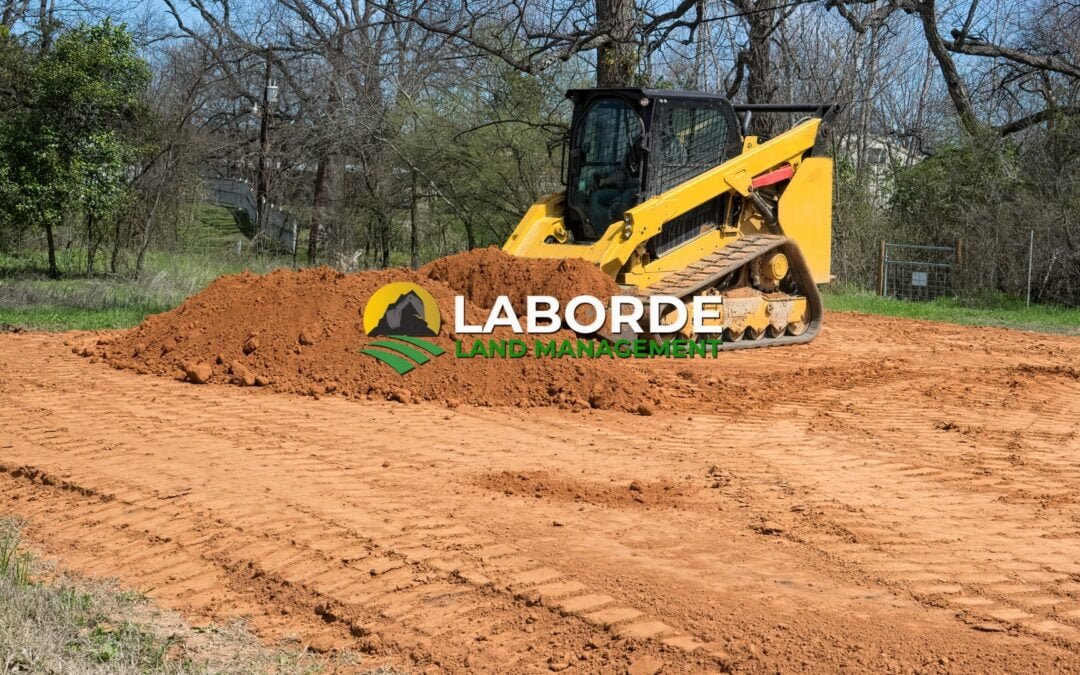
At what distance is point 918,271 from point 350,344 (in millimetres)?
15555

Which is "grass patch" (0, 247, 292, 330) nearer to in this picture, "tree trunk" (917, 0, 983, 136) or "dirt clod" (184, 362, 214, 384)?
"dirt clod" (184, 362, 214, 384)

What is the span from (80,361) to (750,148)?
26.2 feet

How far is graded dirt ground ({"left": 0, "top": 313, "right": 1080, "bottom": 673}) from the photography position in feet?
15.0

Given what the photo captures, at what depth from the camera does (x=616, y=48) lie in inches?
659

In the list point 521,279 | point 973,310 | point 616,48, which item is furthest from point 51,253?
point 973,310

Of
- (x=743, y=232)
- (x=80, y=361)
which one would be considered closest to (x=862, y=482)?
(x=743, y=232)

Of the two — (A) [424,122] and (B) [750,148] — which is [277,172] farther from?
(B) [750,148]

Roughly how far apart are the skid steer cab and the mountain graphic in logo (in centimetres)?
203

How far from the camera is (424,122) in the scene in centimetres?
2162

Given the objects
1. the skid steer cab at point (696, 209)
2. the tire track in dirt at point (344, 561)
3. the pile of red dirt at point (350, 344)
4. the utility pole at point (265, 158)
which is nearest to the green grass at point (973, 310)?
the skid steer cab at point (696, 209)

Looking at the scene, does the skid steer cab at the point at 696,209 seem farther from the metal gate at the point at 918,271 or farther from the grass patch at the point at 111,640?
the metal gate at the point at 918,271

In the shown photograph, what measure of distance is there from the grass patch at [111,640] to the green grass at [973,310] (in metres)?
15.1

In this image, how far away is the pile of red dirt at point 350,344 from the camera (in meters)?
9.96

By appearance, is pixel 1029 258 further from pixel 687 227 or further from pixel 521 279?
pixel 521 279
